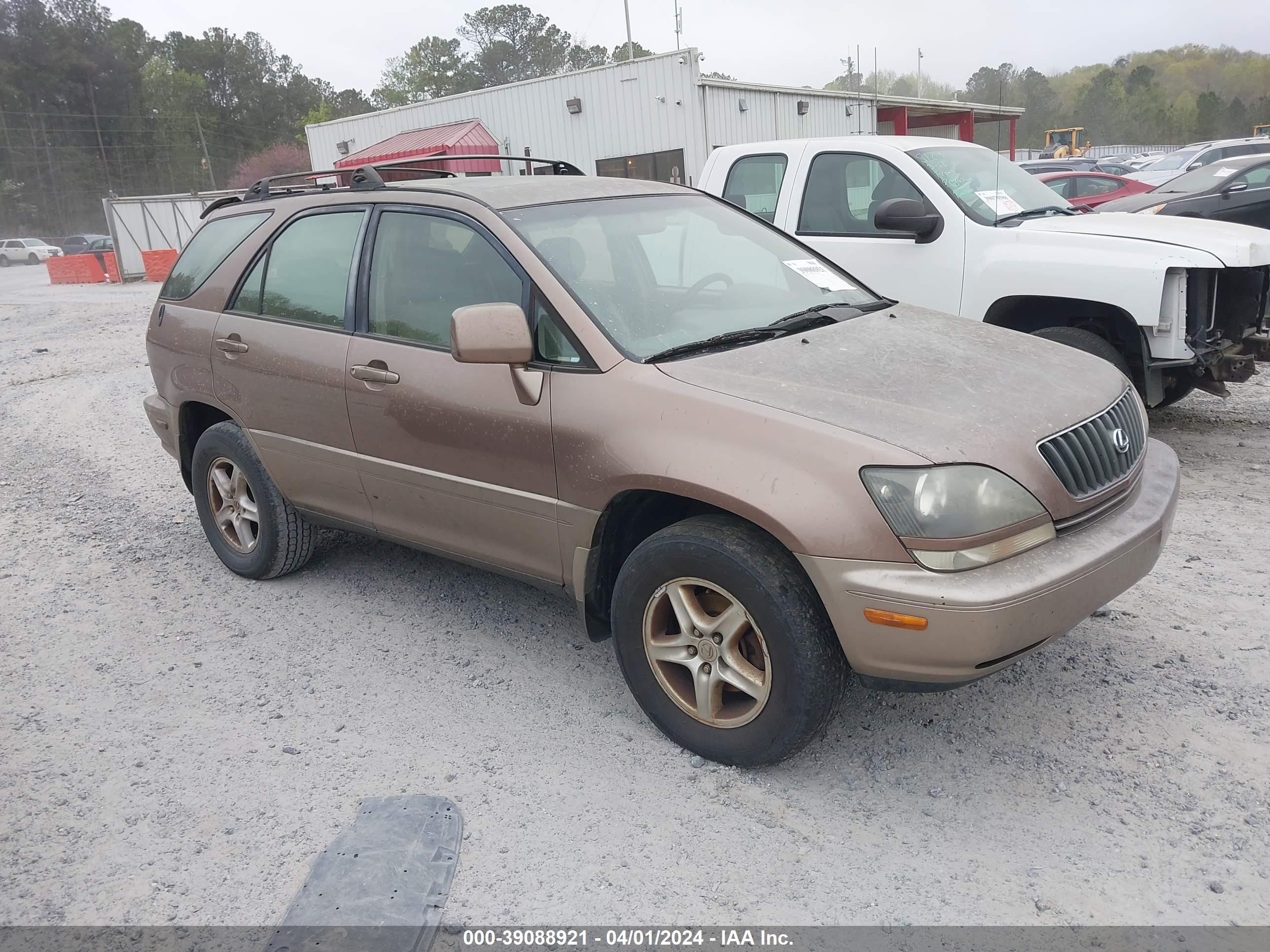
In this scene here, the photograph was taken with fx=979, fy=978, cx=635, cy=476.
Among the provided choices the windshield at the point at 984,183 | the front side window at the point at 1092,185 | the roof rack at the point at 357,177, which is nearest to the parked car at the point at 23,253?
the front side window at the point at 1092,185

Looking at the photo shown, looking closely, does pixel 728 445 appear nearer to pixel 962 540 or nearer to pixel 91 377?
pixel 962 540

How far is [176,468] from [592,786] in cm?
532

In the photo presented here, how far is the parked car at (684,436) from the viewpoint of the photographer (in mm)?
2635

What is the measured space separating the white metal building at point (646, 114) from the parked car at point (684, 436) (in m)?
16.6

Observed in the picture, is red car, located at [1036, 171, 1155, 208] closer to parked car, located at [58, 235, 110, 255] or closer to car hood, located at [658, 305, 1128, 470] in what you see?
car hood, located at [658, 305, 1128, 470]

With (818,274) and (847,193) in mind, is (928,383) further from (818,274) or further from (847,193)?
(847,193)

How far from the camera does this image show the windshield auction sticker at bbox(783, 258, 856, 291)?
158 inches

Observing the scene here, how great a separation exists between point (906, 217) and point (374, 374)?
11.2ft

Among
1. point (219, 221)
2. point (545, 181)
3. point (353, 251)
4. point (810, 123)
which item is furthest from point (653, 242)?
point (810, 123)

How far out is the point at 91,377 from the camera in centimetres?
1131

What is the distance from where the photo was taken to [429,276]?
3777 millimetres

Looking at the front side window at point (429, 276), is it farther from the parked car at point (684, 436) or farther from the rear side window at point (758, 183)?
the rear side window at point (758, 183)

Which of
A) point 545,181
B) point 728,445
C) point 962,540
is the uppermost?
point 545,181

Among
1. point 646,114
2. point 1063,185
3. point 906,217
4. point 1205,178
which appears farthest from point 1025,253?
point 646,114
